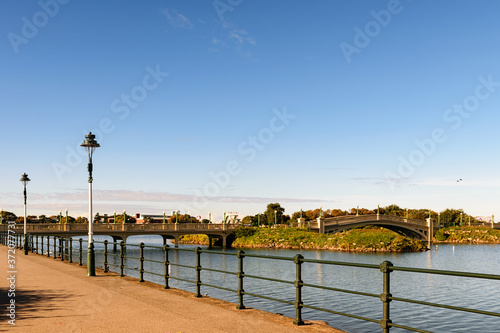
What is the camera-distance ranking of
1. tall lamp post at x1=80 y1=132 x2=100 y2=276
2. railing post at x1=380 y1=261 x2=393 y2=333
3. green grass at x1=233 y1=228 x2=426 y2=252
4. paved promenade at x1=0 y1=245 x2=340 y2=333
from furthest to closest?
green grass at x1=233 y1=228 x2=426 y2=252
tall lamp post at x1=80 y1=132 x2=100 y2=276
paved promenade at x1=0 y1=245 x2=340 y2=333
railing post at x1=380 y1=261 x2=393 y2=333

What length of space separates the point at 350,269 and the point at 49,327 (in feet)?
106

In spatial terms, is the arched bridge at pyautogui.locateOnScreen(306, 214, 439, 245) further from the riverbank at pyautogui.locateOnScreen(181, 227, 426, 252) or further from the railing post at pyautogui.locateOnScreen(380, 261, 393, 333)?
the railing post at pyautogui.locateOnScreen(380, 261, 393, 333)

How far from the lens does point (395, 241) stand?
62844mm

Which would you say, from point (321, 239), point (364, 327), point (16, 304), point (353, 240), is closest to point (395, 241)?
point (353, 240)

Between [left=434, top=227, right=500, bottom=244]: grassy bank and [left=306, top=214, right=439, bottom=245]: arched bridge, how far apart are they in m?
2.18

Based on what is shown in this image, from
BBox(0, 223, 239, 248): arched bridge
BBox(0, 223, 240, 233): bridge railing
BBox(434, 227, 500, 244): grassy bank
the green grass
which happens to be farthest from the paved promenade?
BBox(434, 227, 500, 244): grassy bank

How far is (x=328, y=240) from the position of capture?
69500mm

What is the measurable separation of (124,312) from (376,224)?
279 feet

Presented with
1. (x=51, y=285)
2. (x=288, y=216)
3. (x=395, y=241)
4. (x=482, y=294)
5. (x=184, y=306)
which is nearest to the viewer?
(x=184, y=306)

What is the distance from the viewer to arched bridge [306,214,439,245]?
8498cm

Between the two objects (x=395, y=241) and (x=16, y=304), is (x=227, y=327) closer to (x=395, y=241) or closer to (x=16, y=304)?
(x=16, y=304)

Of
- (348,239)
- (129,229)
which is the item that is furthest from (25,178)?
(348,239)

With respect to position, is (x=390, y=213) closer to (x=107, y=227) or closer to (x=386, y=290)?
(x=107, y=227)

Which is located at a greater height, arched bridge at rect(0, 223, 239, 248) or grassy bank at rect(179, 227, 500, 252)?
arched bridge at rect(0, 223, 239, 248)
